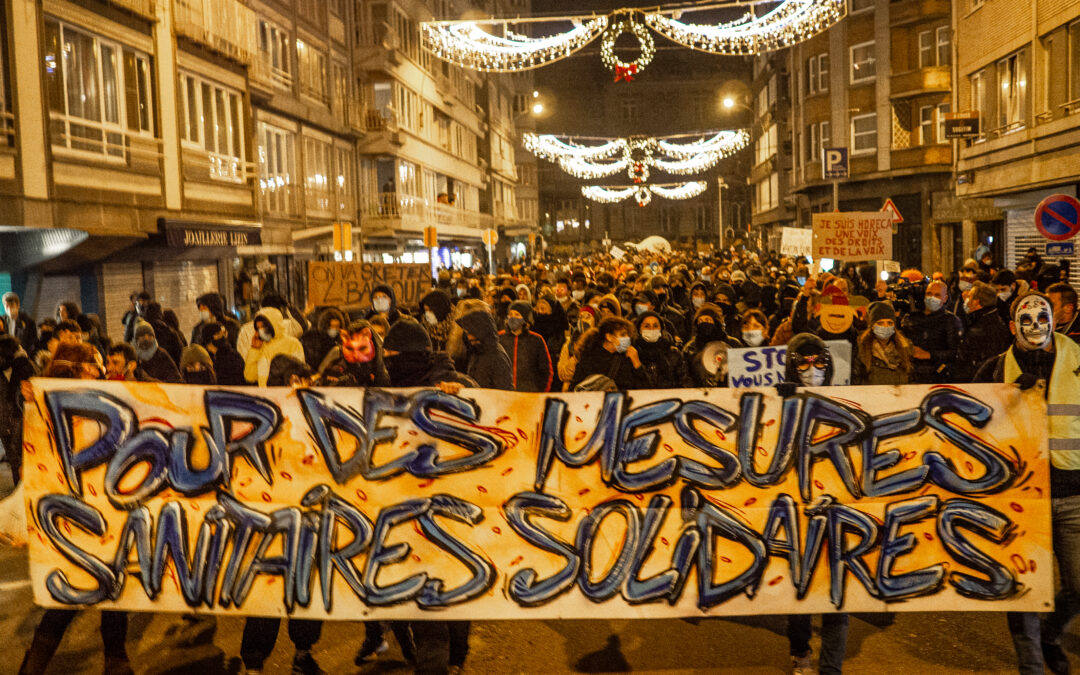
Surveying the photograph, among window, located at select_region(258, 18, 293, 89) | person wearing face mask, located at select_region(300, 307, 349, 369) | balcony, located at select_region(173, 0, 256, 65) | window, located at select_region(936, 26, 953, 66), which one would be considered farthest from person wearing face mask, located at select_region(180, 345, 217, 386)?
window, located at select_region(936, 26, 953, 66)

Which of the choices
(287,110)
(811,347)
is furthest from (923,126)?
(811,347)

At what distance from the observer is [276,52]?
96.9 feet

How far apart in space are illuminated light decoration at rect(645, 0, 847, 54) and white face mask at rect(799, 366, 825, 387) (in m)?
9.84

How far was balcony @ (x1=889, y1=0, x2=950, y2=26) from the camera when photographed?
35.7 metres

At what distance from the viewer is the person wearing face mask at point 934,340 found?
32.1ft

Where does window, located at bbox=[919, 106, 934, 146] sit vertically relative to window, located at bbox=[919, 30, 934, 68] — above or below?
below

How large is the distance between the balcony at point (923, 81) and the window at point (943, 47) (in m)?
0.22

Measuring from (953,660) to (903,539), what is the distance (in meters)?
0.91

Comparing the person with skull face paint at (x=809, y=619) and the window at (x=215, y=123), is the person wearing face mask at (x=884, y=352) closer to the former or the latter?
the person with skull face paint at (x=809, y=619)

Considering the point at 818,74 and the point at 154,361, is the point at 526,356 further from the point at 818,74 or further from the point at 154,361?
the point at 818,74

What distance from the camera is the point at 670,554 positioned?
17.3 ft

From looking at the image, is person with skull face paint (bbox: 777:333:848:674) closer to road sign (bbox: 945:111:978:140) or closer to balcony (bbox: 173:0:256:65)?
balcony (bbox: 173:0:256:65)

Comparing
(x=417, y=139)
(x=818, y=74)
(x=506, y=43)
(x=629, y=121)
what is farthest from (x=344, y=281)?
(x=629, y=121)

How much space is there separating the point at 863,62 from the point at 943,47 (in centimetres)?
322
